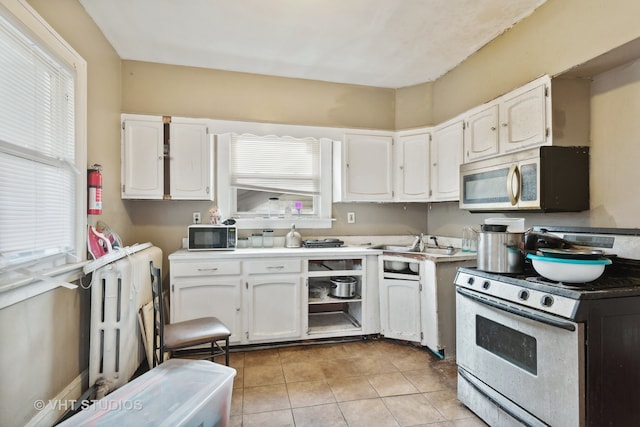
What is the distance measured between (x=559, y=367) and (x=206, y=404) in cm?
161

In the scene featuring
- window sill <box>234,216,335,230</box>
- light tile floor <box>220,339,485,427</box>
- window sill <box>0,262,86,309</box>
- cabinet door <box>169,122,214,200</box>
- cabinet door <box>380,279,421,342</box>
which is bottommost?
light tile floor <box>220,339,485,427</box>

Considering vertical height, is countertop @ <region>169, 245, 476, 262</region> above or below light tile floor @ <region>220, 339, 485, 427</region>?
above

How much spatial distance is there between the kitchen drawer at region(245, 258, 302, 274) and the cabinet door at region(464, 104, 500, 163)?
1.80 metres

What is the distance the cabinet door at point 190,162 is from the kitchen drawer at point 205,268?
0.66 meters

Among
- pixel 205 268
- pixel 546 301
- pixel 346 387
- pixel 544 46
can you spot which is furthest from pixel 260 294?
pixel 544 46

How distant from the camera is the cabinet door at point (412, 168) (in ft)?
11.1

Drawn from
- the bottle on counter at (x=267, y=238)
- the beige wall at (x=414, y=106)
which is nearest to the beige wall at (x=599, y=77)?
the beige wall at (x=414, y=106)

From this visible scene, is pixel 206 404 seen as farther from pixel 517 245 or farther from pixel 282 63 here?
pixel 282 63

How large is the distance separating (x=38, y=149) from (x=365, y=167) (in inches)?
104

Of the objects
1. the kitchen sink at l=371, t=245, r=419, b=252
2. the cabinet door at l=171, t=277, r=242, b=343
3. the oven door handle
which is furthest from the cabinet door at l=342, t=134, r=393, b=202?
the oven door handle

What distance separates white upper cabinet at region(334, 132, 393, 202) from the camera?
11.2ft

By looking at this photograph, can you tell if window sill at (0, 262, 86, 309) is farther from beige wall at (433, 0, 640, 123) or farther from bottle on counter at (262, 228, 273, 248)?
beige wall at (433, 0, 640, 123)

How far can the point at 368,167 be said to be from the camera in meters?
3.46

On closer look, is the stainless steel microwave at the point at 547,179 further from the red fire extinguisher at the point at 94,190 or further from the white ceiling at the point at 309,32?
the red fire extinguisher at the point at 94,190
